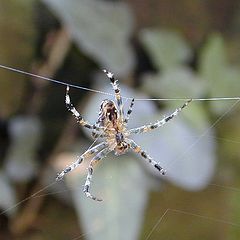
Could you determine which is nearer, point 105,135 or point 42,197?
point 105,135

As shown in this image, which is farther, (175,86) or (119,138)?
(175,86)

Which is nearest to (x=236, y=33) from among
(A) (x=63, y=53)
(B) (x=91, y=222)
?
(A) (x=63, y=53)

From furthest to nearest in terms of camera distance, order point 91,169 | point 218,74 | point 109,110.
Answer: point 218,74 < point 91,169 < point 109,110

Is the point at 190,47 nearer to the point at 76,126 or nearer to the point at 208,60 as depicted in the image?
the point at 208,60

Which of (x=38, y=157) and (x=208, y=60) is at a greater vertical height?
(x=208, y=60)

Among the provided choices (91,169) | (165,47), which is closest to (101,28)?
(165,47)

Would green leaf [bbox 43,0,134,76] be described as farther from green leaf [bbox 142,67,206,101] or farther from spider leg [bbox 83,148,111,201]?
spider leg [bbox 83,148,111,201]

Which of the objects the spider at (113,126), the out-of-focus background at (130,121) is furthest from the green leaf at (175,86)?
the spider at (113,126)

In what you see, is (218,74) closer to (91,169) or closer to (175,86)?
(175,86)

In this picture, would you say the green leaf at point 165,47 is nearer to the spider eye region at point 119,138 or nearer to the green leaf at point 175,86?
the green leaf at point 175,86
